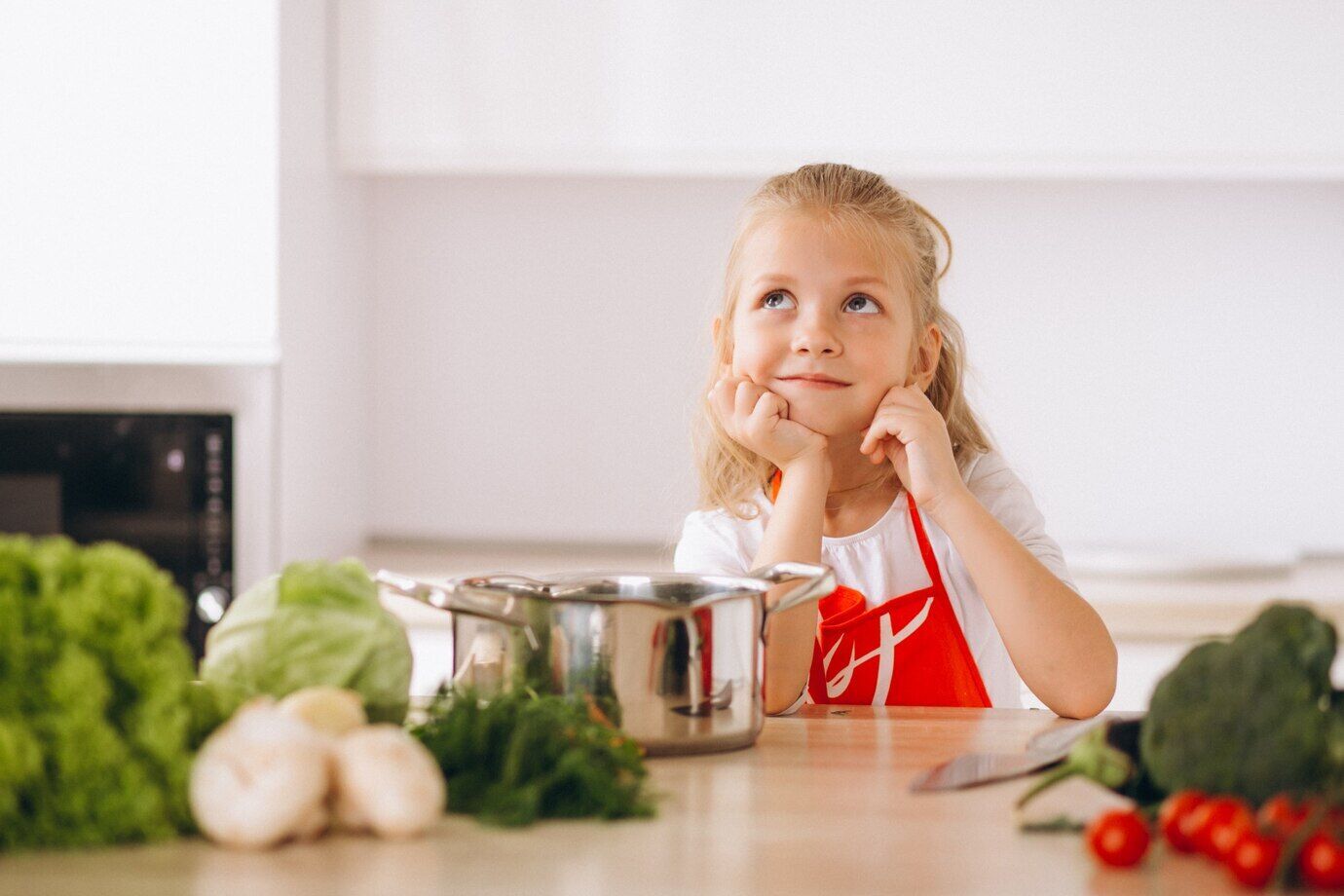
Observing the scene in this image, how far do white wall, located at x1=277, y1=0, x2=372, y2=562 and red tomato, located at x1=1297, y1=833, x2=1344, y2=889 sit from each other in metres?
1.86

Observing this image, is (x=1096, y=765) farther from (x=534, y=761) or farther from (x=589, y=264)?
(x=589, y=264)

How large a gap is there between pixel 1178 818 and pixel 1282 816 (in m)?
0.05

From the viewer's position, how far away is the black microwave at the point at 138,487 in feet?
7.52

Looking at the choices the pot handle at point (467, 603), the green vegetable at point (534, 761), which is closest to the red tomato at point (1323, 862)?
the green vegetable at point (534, 761)

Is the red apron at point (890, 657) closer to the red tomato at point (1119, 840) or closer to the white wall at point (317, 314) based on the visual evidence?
the red tomato at point (1119, 840)

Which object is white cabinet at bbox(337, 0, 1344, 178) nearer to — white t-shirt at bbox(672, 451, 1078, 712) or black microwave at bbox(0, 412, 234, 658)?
black microwave at bbox(0, 412, 234, 658)

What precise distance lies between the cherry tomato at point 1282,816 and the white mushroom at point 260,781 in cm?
43

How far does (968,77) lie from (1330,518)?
44.7 inches

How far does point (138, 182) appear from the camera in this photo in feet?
7.48

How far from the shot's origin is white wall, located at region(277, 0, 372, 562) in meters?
2.30

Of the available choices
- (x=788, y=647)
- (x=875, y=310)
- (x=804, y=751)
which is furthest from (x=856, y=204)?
(x=804, y=751)

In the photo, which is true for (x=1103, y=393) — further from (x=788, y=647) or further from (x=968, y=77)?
(x=788, y=647)

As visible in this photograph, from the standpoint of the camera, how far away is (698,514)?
161 cm

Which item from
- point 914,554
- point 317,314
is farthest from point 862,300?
point 317,314
